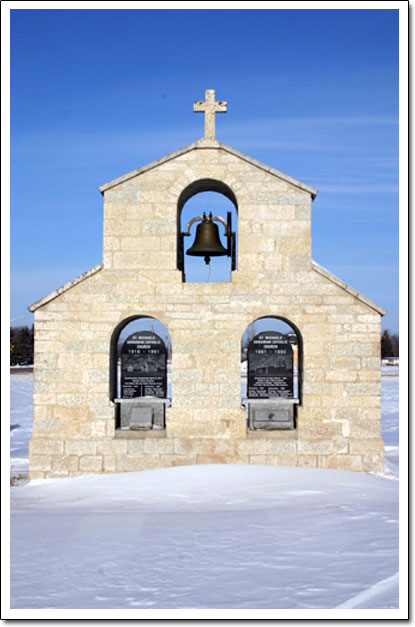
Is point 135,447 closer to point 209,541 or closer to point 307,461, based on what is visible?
point 307,461

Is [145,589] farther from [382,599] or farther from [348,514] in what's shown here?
[348,514]

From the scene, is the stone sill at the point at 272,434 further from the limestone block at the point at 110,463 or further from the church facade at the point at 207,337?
the limestone block at the point at 110,463

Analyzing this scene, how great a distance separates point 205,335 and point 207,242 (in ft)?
5.69

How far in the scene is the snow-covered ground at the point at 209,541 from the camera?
3.61m

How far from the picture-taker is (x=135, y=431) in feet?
31.9

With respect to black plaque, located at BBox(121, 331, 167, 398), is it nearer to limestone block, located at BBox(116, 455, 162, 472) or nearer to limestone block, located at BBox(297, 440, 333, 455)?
limestone block, located at BBox(116, 455, 162, 472)

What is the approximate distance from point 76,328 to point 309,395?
420 centimetres

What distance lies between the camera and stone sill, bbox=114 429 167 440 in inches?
375

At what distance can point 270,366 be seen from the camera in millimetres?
9914

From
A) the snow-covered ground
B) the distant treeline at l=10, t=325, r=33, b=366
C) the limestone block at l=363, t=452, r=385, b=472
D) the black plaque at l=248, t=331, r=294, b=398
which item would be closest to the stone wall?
the limestone block at l=363, t=452, r=385, b=472

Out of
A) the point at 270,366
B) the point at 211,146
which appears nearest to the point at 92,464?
the point at 270,366

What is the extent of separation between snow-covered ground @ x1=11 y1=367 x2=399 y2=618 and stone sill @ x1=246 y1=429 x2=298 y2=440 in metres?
0.78

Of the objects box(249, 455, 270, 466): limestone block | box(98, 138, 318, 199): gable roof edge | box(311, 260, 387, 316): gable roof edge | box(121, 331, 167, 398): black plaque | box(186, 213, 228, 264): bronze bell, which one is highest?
box(98, 138, 318, 199): gable roof edge
